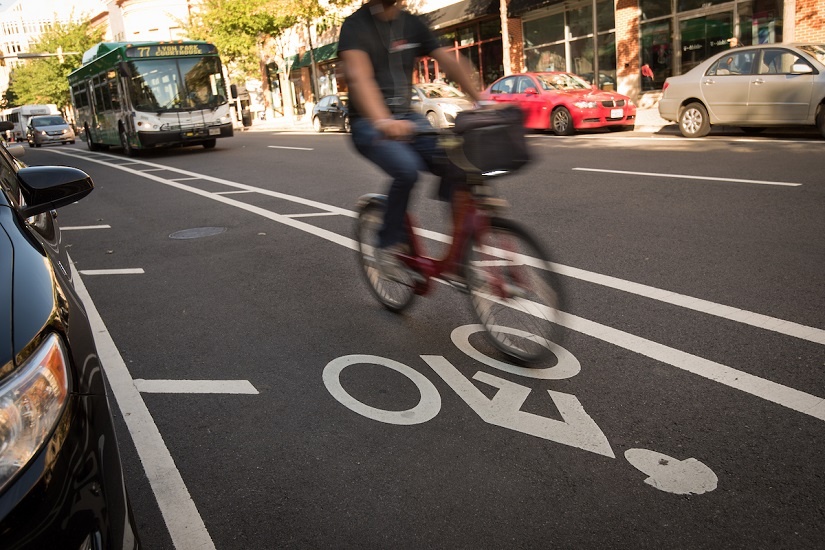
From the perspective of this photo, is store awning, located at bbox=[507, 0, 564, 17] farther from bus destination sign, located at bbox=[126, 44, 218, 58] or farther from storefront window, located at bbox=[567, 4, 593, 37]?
bus destination sign, located at bbox=[126, 44, 218, 58]

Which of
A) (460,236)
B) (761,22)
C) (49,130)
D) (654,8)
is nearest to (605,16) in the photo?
(654,8)

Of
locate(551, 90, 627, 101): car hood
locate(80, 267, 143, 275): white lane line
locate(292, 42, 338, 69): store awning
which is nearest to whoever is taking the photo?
locate(80, 267, 143, 275): white lane line

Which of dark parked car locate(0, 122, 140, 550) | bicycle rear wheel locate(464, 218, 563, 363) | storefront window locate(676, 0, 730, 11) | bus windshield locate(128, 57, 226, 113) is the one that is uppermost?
storefront window locate(676, 0, 730, 11)

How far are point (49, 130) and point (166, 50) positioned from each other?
24711 millimetres

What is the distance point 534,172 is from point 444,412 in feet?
26.8

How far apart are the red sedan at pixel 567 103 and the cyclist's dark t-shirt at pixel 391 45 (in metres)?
13.5

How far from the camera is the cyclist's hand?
3.72m

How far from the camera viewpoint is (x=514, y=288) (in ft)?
12.8

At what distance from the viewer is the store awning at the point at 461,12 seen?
2856 centimetres

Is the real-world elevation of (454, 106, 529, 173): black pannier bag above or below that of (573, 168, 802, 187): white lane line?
above

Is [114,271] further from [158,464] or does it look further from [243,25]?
[243,25]

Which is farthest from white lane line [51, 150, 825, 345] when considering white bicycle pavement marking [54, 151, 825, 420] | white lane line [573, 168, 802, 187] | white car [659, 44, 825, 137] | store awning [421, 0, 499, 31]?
store awning [421, 0, 499, 31]

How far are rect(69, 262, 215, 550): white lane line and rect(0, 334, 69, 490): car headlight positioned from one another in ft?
3.44

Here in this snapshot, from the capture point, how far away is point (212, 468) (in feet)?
10.3
